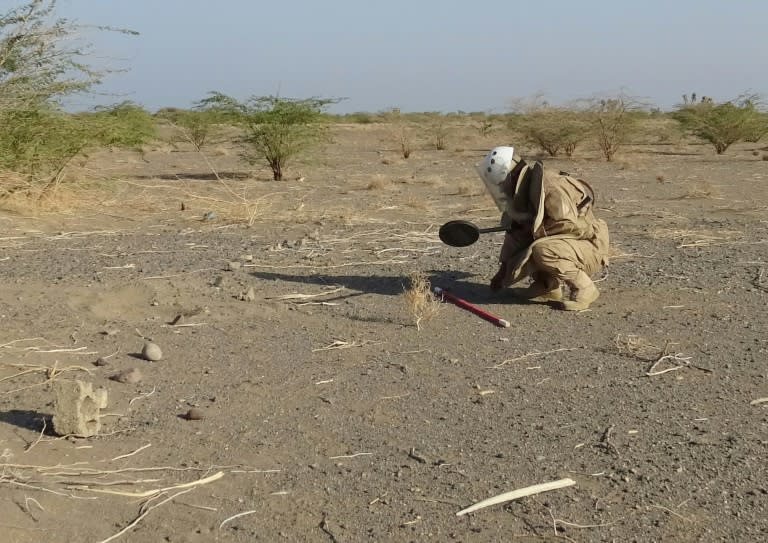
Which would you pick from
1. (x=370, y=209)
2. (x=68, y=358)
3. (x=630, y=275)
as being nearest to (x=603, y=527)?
(x=68, y=358)

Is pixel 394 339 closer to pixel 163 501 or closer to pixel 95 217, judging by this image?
pixel 163 501

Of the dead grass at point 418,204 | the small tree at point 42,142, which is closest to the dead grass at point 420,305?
the dead grass at point 418,204

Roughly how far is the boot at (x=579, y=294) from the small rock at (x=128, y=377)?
9.46ft

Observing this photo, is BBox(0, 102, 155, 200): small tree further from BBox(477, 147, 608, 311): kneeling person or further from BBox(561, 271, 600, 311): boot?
BBox(561, 271, 600, 311): boot

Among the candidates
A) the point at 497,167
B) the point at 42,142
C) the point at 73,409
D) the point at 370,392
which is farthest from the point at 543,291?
the point at 42,142

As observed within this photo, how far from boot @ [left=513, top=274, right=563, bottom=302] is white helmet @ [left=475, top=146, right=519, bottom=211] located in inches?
25.0

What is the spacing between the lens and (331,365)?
15.4 feet

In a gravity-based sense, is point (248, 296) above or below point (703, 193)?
below

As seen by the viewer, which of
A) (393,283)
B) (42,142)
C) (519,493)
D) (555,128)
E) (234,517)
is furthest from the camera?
(555,128)

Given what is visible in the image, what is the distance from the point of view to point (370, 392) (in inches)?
168

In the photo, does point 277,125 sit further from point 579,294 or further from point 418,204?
point 579,294

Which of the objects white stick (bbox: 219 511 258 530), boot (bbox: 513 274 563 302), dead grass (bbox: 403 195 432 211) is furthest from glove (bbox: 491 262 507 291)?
dead grass (bbox: 403 195 432 211)

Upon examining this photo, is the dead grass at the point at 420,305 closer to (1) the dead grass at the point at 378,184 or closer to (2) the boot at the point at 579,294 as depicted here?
(2) the boot at the point at 579,294

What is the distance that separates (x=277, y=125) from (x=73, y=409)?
42.9ft
